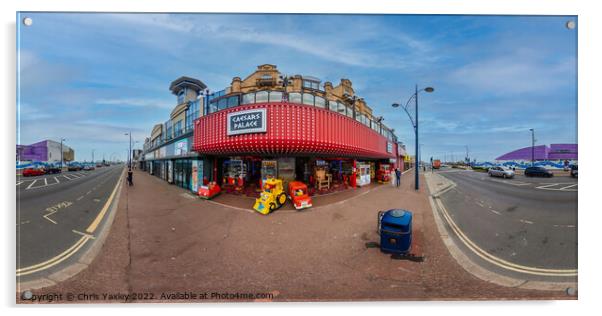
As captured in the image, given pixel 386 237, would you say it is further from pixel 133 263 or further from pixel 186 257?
pixel 133 263

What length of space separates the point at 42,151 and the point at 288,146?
15.0 feet

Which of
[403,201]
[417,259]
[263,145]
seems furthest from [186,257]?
[403,201]

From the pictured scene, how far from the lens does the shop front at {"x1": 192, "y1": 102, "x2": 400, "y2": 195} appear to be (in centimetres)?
434

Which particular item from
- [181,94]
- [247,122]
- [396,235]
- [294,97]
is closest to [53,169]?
[181,94]

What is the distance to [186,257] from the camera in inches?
107

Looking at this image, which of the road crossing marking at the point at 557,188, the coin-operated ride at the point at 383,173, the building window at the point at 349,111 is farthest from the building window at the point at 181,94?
the road crossing marking at the point at 557,188

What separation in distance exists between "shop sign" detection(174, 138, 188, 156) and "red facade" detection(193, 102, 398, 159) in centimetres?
135

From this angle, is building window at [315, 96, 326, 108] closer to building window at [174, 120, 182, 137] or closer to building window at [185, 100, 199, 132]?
building window at [185, 100, 199, 132]

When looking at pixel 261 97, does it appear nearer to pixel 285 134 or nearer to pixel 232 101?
pixel 232 101

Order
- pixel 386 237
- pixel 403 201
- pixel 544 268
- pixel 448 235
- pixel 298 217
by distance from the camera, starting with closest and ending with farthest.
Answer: pixel 544 268 → pixel 386 237 → pixel 448 235 → pixel 298 217 → pixel 403 201

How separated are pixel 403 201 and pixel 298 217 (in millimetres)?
3395

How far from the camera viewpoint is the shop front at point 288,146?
14.3 ft

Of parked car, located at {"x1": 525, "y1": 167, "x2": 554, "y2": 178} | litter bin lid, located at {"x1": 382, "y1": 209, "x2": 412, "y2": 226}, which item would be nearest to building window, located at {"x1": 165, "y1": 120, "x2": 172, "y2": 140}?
litter bin lid, located at {"x1": 382, "y1": 209, "x2": 412, "y2": 226}

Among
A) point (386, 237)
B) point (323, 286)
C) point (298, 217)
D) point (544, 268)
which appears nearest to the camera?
point (323, 286)
